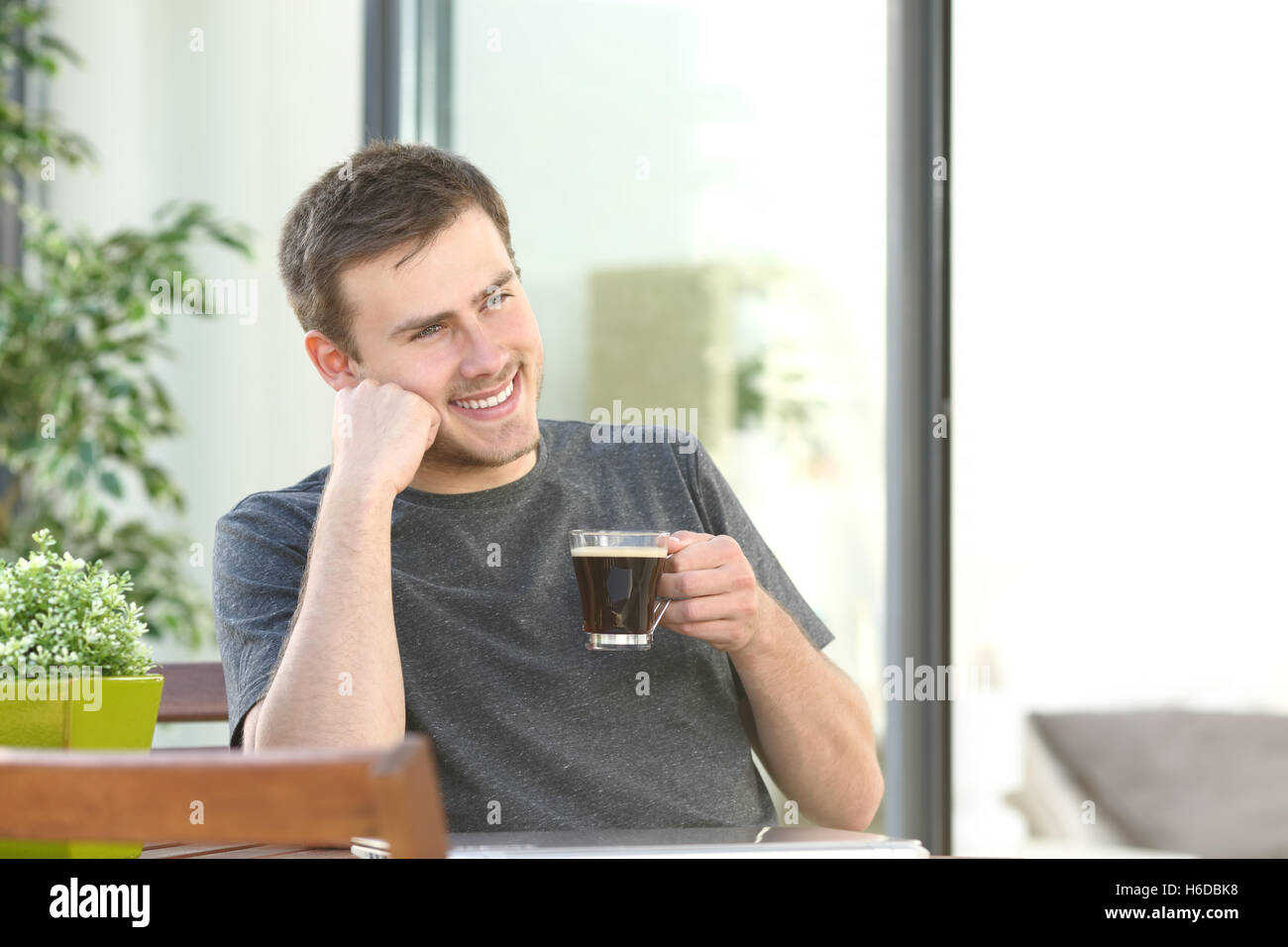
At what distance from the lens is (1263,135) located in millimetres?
1906

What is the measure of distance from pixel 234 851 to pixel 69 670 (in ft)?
0.69

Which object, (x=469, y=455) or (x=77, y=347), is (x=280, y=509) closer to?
(x=469, y=455)

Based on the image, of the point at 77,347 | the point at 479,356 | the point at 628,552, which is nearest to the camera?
the point at 628,552

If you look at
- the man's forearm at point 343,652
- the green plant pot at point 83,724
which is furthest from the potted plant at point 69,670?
the man's forearm at point 343,652

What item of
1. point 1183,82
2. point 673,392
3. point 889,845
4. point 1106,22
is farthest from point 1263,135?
point 889,845

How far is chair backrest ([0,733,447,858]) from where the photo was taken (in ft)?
2.03

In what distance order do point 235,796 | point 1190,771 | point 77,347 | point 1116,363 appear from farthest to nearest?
point 77,347
point 1190,771
point 1116,363
point 235,796

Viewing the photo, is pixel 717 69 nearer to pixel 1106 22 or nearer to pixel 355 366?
pixel 1106 22

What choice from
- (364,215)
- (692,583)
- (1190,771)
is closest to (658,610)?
(692,583)

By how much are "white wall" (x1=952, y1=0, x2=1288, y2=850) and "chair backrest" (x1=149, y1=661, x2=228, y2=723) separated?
44.4 inches

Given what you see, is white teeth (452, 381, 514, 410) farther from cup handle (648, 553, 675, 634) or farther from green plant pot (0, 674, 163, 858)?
green plant pot (0, 674, 163, 858)

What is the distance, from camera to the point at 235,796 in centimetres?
63

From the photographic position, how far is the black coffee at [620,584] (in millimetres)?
1290

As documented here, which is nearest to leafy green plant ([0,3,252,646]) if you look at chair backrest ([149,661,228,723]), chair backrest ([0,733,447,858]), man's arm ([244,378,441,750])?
chair backrest ([149,661,228,723])
